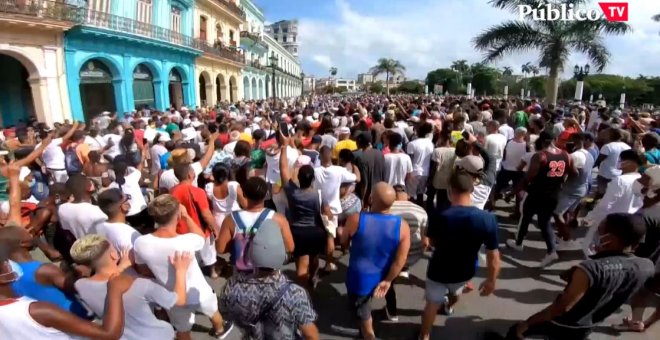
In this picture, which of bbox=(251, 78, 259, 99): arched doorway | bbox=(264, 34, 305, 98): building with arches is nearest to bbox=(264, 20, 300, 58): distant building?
bbox=(264, 34, 305, 98): building with arches

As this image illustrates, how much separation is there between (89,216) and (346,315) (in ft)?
8.41

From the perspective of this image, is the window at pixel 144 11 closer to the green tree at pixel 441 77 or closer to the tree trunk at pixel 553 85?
the tree trunk at pixel 553 85

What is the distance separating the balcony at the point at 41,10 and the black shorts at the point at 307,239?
13.5 metres

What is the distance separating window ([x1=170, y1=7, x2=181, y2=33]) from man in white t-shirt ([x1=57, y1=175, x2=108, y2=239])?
21325 mm

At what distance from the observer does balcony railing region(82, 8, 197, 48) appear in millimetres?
15711

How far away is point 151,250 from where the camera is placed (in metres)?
2.71

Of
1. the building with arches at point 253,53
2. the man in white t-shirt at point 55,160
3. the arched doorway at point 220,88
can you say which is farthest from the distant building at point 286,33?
the man in white t-shirt at point 55,160

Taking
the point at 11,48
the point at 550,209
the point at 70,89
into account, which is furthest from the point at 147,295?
the point at 70,89

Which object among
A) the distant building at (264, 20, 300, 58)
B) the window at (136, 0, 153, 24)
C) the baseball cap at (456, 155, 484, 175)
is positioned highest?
the distant building at (264, 20, 300, 58)

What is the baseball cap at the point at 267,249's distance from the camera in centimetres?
257

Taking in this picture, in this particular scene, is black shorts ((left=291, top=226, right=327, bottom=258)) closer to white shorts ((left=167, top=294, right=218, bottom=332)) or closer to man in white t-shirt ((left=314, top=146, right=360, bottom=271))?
man in white t-shirt ((left=314, top=146, right=360, bottom=271))

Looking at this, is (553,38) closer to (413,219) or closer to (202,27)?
(413,219)

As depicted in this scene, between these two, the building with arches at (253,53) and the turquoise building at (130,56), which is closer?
the turquoise building at (130,56)

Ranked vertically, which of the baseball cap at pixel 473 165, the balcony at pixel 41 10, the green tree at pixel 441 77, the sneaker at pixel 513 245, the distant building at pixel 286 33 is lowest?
the sneaker at pixel 513 245
